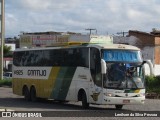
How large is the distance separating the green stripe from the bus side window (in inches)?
74.2

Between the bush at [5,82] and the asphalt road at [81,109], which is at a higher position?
the asphalt road at [81,109]

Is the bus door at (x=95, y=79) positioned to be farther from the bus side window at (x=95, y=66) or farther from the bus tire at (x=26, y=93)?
the bus tire at (x=26, y=93)

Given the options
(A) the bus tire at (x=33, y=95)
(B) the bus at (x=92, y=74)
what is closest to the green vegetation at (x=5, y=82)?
(A) the bus tire at (x=33, y=95)

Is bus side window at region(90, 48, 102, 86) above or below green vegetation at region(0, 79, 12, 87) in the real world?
above

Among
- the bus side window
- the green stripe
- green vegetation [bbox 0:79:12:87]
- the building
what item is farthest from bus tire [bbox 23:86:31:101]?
the building

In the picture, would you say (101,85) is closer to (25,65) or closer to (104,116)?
(104,116)

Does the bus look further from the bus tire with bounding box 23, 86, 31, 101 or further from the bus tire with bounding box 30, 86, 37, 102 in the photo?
the bus tire with bounding box 23, 86, 31, 101

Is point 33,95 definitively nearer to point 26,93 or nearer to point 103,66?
point 26,93

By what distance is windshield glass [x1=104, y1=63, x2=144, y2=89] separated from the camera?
→ 2316 centimetres

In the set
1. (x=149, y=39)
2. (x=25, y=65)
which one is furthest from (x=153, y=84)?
(x=149, y=39)

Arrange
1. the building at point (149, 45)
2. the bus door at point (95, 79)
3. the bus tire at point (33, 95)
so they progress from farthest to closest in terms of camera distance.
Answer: the building at point (149, 45) < the bus tire at point (33, 95) < the bus door at point (95, 79)

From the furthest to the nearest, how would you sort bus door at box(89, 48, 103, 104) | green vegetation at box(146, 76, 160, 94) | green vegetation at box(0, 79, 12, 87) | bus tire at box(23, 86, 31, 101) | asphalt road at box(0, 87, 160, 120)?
1. green vegetation at box(0, 79, 12, 87)
2. green vegetation at box(146, 76, 160, 94)
3. bus tire at box(23, 86, 31, 101)
4. bus door at box(89, 48, 103, 104)
5. asphalt road at box(0, 87, 160, 120)

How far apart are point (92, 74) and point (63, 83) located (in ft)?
10.9

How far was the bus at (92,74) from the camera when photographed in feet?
75.9
